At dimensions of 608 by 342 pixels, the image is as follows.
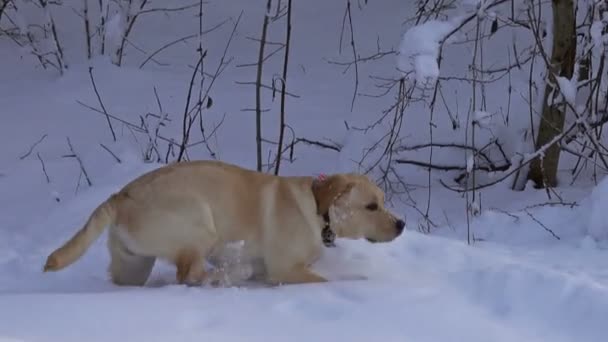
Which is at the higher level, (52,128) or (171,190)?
(171,190)

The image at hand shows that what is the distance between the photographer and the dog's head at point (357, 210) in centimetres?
480

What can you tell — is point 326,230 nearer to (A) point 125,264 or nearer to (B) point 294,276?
(B) point 294,276

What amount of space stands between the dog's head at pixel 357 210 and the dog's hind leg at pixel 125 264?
0.84 m

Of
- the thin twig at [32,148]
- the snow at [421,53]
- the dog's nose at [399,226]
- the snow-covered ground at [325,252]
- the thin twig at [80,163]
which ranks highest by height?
the snow at [421,53]

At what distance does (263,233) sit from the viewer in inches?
187

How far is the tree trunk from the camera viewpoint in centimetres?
719

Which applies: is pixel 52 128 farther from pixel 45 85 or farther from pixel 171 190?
pixel 171 190

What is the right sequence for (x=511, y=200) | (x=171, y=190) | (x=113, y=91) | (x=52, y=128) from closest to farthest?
(x=171, y=190), (x=511, y=200), (x=52, y=128), (x=113, y=91)

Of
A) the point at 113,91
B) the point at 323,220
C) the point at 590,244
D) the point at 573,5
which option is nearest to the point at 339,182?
the point at 323,220

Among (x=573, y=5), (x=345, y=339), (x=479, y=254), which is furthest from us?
(x=573, y=5)

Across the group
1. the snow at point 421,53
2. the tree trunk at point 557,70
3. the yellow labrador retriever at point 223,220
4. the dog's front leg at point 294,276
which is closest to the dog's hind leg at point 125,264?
the yellow labrador retriever at point 223,220

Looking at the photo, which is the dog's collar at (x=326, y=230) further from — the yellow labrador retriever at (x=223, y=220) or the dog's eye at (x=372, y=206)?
the dog's eye at (x=372, y=206)

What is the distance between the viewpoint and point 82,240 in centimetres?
441

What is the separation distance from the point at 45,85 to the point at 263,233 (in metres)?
5.68
